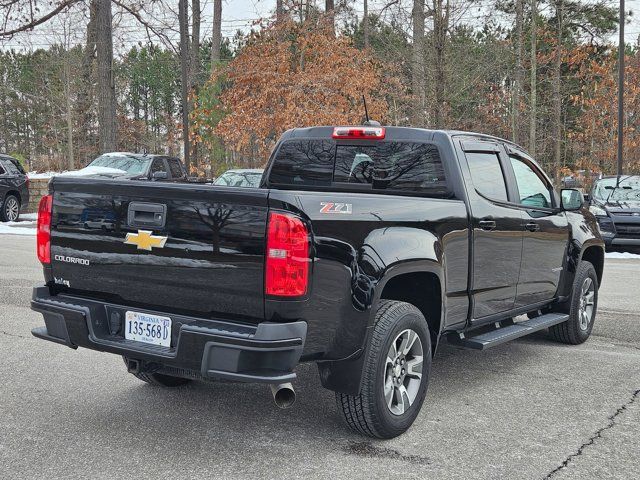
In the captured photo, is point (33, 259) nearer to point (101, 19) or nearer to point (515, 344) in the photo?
point (515, 344)

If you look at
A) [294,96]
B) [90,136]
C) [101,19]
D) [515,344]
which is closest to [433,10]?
[294,96]

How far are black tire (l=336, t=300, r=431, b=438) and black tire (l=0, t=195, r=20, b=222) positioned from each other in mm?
18976

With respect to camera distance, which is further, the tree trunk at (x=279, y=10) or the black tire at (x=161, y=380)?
the tree trunk at (x=279, y=10)

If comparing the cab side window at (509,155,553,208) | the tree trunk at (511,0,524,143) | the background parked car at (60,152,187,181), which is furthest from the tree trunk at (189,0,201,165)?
the cab side window at (509,155,553,208)

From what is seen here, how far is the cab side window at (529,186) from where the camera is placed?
5945mm

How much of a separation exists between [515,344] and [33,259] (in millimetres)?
9219

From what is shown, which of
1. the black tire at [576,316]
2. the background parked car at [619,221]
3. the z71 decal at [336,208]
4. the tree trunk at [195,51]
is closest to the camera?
the z71 decal at [336,208]

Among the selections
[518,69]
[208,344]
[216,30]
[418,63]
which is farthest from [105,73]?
[208,344]

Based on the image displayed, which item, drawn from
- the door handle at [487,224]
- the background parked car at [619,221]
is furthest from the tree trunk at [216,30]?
the door handle at [487,224]

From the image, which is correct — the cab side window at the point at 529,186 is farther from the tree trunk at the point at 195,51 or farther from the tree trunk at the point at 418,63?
the tree trunk at the point at 195,51

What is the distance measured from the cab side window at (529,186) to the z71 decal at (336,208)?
2.40 meters

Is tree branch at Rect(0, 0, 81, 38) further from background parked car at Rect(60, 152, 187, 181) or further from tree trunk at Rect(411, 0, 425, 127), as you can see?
tree trunk at Rect(411, 0, 425, 127)

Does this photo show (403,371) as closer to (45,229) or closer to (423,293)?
(423,293)

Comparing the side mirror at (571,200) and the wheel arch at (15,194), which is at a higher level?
the wheel arch at (15,194)
